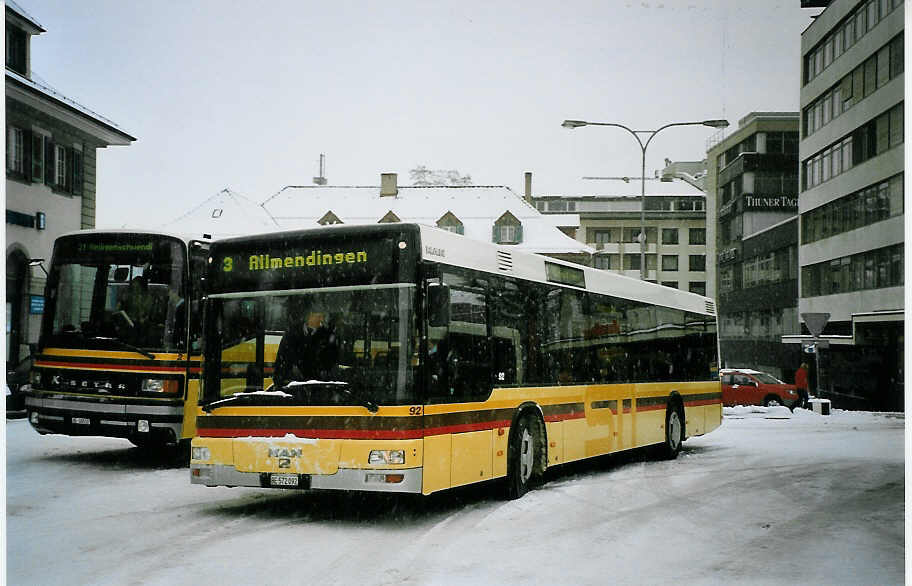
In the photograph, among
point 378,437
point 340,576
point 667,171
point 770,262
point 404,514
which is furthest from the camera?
point 770,262

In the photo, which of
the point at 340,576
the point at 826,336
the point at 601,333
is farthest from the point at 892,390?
the point at 340,576

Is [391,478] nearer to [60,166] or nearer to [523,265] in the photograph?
[523,265]

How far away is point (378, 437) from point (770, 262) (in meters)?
22.9

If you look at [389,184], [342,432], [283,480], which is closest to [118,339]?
[389,184]

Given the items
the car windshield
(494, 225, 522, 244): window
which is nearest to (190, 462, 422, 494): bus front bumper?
(494, 225, 522, 244): window

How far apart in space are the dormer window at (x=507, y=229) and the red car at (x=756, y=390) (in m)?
21.9

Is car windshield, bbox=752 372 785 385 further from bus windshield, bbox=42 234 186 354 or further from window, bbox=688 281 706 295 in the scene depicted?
bus windshield, bbox=42 234 186 354

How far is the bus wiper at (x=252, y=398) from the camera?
10012 millimetres

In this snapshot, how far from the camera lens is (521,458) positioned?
11758 millimetres

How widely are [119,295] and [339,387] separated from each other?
492 cm

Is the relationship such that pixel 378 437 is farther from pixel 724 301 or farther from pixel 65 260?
pixel 724 301

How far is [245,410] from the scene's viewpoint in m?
10.1

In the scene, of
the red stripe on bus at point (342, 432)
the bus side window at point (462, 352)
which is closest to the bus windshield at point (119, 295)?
the red stripe on bus at point (342, 432)

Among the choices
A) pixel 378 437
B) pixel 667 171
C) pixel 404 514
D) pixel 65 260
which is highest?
pixel 667 171
